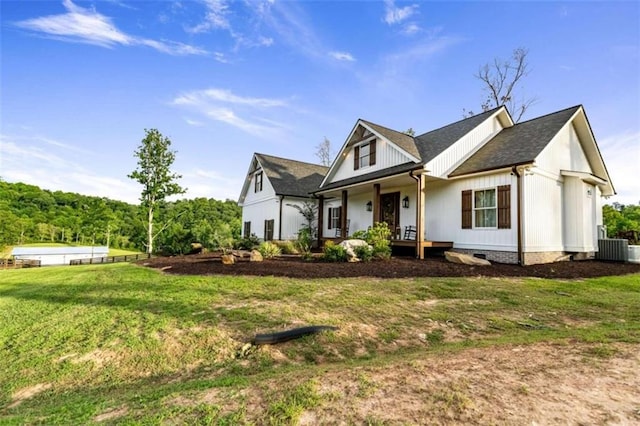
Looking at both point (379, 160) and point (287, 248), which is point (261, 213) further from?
point (379, 160)

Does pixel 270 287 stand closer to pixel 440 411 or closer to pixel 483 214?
pixel 440 411

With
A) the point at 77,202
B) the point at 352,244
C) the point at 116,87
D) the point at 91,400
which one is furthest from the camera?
the point at 77,202

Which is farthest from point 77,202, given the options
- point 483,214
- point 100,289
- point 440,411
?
point 440,411

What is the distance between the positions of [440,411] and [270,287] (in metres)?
4.76

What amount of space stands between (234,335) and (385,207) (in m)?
12.2

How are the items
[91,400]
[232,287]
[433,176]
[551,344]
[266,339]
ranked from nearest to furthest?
[91,400] < [551,344] < [266,339] < [232,287] < [433,176]

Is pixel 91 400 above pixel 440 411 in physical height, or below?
below

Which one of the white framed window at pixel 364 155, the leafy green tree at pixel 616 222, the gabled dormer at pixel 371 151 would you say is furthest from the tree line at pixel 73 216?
the leafy green tree at pixel 616 222

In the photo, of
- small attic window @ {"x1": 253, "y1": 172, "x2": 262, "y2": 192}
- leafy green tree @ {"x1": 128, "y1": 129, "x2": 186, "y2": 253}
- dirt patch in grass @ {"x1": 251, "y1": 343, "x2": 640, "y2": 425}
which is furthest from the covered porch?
leafy green tree @ {"x1": 128, "y1": 129, "x2": 186, "y2": 253}

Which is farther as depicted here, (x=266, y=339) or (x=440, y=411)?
(x=266, y=339)

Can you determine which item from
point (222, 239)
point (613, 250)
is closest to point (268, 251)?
point (222, 239)

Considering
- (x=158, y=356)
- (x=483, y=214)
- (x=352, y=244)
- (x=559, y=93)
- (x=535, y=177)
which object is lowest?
(x=158, y=356)

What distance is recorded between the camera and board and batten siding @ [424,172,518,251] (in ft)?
34.1

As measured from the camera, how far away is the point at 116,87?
13.4m
